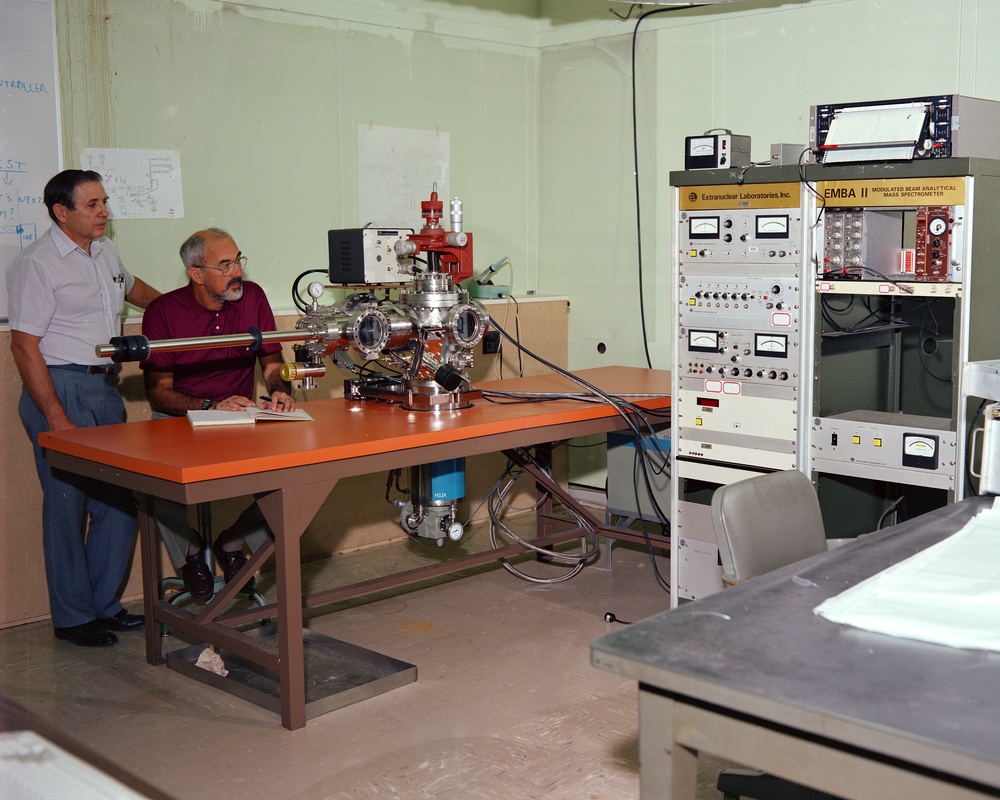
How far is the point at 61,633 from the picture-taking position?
378 cm

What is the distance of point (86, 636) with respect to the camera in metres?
3.76

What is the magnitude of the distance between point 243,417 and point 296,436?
28cm

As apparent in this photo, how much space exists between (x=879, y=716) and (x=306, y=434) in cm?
219

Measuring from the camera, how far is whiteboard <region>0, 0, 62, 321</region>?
3.77 m

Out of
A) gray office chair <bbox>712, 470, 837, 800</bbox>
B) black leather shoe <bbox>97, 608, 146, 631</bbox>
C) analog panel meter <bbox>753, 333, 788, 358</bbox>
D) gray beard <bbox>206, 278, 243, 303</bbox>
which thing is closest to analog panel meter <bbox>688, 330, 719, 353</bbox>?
analog panel meter <bbox>753, 333, 788, 358</bbox>

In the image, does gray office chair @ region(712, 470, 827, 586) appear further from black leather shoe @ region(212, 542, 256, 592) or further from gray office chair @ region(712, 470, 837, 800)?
black leather shoe @ region(212, 542, 256, 592)

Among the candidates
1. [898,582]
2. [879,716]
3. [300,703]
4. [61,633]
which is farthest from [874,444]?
[61,633]

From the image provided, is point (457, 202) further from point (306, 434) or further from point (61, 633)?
point (61, 633)

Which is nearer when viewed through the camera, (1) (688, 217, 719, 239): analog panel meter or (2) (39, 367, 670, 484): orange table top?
(2) (39, 367, 670, 484): orange table top

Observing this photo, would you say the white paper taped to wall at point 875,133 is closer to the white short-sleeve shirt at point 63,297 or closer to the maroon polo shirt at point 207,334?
the maroon polo shirt at point 207,334

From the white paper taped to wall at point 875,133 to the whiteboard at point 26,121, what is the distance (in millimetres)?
2758

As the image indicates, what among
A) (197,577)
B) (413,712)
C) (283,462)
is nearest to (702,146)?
→ (283,462)

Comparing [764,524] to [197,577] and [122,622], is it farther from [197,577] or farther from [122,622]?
[122,622]

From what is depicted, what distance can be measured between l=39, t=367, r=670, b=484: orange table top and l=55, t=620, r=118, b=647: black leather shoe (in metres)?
0.85
